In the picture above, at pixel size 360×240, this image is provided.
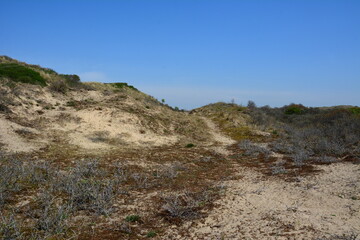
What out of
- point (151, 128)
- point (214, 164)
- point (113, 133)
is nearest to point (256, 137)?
point (151, 128)

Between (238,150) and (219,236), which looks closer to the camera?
(219,236)

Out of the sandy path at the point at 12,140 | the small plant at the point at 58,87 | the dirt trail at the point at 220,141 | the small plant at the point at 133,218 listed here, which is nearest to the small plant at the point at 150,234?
the small plant at the point at 133,218

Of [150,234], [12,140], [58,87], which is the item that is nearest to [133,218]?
[150,234]

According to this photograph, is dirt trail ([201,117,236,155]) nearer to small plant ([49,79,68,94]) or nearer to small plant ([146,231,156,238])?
small plant ([146,231,156,238])

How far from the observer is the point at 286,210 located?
22.3ft

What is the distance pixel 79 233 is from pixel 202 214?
9.23 feet

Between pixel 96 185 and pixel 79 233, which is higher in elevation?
pixel 96 185

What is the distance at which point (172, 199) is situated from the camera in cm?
781

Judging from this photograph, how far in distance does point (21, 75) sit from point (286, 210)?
23.8m

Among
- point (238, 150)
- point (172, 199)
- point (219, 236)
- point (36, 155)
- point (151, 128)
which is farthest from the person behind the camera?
point (151, 128)

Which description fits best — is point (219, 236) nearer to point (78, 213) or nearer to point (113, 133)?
point (78, 213)

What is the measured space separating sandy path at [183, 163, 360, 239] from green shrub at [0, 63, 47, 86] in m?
20.2

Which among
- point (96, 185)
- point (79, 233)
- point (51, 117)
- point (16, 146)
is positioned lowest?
point (79, 233)

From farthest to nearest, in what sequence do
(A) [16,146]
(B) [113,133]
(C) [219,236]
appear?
(B) [113,133]
(A) [16,146]
(C) [219,236]
